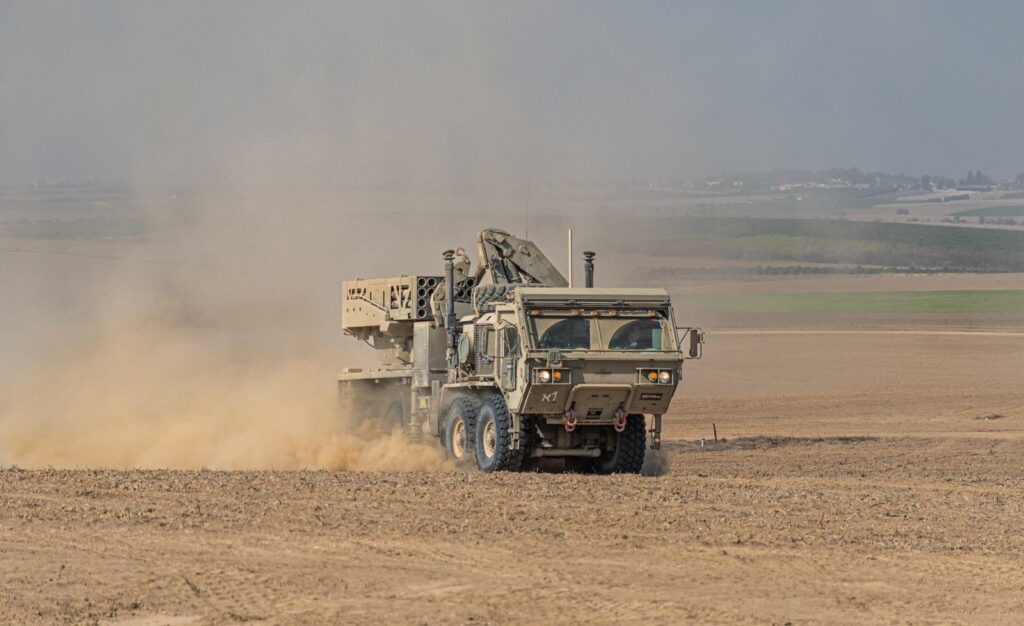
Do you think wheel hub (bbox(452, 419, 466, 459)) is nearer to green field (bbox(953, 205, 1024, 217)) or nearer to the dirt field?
the dirt field

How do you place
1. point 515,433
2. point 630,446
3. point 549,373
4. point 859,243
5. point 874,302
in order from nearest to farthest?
point 549,373 → point 515,433 → point 630,446 → point 874,302 → point 859,243

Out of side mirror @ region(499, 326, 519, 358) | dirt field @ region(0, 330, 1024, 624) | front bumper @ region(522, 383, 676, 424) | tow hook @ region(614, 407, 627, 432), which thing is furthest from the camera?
side mirror @ region(499, 326, 519, 358)

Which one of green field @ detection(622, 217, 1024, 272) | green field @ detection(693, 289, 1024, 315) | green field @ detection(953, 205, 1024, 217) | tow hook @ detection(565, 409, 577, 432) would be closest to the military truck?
tow hook @ detection(565, 409, 577, 432)

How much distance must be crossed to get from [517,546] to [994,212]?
126564 mm

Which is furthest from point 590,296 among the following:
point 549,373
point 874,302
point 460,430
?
point 874,302

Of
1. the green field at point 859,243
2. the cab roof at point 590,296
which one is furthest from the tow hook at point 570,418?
the green field at point 859,243

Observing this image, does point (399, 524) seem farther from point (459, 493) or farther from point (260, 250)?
point (260, 250)

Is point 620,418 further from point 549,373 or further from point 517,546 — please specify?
point 517,546

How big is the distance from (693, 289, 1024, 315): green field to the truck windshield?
153ft

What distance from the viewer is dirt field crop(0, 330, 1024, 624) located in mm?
11336

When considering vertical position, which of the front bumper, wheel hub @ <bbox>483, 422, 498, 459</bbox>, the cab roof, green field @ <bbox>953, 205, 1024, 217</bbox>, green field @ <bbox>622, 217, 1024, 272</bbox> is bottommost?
wheel hub @ <bbox>483, 422, 498, 459</bbox>

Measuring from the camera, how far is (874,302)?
237 feet

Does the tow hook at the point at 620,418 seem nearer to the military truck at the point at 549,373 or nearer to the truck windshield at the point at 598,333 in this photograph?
the military truck at the point at 549,373

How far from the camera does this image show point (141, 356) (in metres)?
30.5
